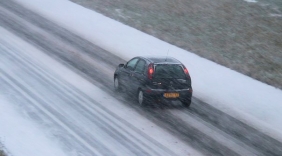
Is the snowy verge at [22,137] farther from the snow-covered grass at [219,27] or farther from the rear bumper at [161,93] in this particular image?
the snow-covered grass at [219,27]

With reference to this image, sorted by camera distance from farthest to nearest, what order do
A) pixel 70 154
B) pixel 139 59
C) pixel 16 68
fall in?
1. pixel 16 68
2. pixel 139 59
3. pixel 70 154

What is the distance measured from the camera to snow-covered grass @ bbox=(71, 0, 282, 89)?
2248cm

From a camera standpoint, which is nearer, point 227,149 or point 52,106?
point 227,149

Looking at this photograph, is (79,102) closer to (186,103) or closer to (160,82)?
(160,82)

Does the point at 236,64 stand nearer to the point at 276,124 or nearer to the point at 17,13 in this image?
the point at 276,124

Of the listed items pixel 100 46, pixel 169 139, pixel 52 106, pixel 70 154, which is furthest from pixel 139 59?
pixel 100 46

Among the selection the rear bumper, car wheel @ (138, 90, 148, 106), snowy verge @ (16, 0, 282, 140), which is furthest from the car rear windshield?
snowy verge @ (16, 0, 282, 140)

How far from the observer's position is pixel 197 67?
2191 cm

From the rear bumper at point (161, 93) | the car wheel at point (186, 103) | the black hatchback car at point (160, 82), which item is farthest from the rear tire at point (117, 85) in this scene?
the car wheel at point (186, 103)

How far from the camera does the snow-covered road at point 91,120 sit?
13086 mm

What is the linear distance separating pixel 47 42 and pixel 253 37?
997 centimetres

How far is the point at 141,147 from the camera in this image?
517 inches

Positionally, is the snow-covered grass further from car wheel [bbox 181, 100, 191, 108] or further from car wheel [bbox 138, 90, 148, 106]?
car wheel [bbox 138, 90, 148, 106]

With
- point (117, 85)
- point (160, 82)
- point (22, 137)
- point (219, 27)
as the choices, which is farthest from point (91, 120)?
point (219, 27)
